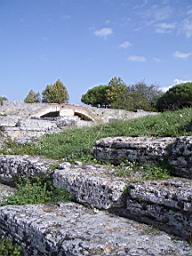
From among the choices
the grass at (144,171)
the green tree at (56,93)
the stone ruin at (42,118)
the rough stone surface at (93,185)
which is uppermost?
the green tree at (56,93)

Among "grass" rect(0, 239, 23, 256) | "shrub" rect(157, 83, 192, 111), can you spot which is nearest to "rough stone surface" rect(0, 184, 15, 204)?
"grass" rect(0, 239, 23, 256)

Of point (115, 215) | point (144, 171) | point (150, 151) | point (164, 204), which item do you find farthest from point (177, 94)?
point (164, 204)

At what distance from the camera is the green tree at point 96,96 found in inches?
2341

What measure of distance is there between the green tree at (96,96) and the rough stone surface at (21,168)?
167 ft

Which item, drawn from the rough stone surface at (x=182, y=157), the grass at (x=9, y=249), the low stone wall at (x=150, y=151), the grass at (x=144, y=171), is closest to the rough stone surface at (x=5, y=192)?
the grass at (x=9, y=249)

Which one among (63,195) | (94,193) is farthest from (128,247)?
(63,195)

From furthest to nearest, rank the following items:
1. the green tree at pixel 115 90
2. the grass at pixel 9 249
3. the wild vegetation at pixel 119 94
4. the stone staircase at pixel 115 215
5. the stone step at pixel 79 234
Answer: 1. the green tree at pixel 115 90
2. the wild vegetation at pixel 119 94
3. the grass at pixel 9 249
4. the stone staircase at pixel 115 215
5. the stone step at pixel 79 234

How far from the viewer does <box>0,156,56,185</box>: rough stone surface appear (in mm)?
7285

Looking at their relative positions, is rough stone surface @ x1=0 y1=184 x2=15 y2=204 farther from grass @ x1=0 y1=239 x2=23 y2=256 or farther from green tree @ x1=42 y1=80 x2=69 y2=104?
green tree @ x1=42 y1=80 x2=69 y2=104

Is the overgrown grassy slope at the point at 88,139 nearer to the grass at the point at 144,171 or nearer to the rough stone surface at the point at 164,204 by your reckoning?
the grass at the point at 144,171

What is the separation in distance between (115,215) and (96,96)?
183ft

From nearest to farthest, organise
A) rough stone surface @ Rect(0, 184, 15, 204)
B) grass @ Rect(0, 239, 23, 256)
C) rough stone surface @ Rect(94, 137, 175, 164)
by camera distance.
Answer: grass @ Rect(0, 239, 23, 256), rough stone surface @ Rect(94, 137, 175, 164), rough stone surface @ Rect(0, 184, 15, 204)

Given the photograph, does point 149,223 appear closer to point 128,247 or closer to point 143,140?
point 128,247

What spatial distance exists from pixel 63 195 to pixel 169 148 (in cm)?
170
